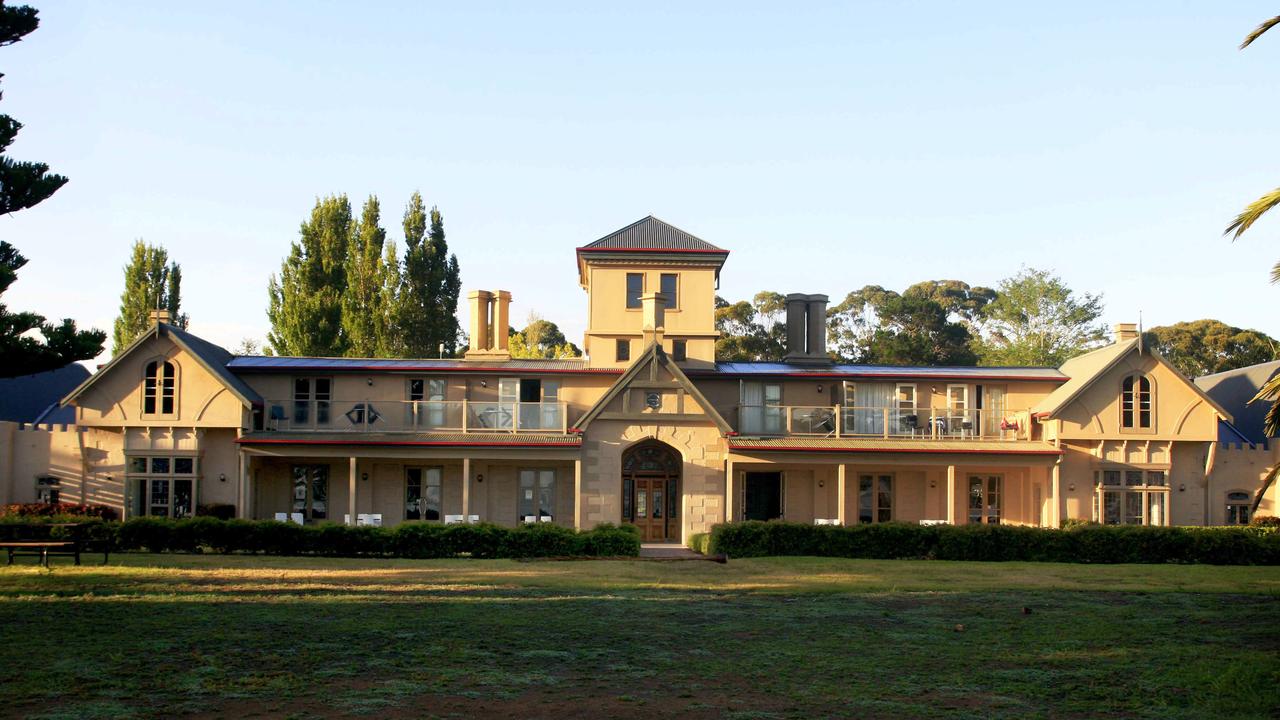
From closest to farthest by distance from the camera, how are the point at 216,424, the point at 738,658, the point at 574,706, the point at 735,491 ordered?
the point at 574,706 → the point at 738,658 → the point at 216,424 → the point at 735,491

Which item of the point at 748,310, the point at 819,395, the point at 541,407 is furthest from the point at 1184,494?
the point at 748,310

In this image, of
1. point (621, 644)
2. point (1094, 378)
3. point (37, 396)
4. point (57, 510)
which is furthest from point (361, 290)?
point (621, 644)

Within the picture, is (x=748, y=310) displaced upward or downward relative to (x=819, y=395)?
upward

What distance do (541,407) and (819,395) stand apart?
891 cm

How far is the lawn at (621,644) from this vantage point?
1223 centimetres

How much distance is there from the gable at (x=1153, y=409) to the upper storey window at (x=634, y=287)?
43.7 ft

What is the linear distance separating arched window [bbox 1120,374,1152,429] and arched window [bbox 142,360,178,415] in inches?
1107

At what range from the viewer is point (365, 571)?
24.0 metres

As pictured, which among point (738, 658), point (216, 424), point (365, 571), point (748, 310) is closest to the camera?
point (738, 658)

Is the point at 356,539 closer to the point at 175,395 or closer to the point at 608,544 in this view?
the point at 608,544

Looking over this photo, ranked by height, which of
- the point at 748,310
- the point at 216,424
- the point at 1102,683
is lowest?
the point at 1102,683

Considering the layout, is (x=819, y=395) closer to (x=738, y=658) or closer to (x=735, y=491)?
(x=735, y=491)

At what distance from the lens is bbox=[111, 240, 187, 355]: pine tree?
2184 inches

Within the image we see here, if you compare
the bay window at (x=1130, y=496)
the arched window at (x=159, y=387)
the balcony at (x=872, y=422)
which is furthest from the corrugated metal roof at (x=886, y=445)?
the arched window at (x=159, y=387)
